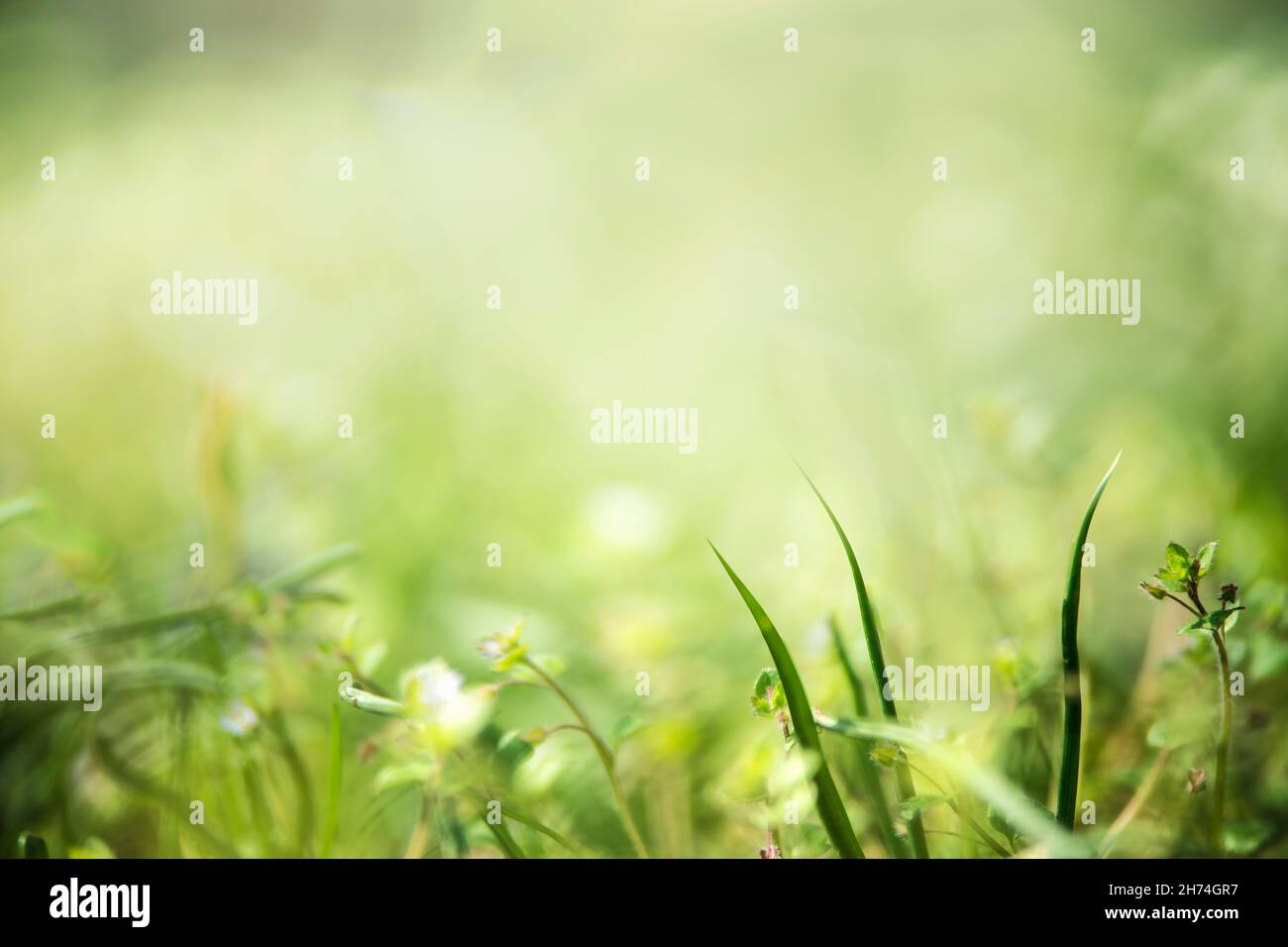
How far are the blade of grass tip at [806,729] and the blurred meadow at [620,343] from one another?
28 centimetres

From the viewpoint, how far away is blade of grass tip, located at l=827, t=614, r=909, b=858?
70cm

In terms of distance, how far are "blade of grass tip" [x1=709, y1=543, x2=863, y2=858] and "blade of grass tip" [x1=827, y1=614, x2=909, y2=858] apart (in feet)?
0.26

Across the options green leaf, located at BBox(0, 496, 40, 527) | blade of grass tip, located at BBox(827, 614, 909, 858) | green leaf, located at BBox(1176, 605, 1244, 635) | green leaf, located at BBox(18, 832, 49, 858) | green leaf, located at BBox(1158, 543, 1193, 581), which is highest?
green leaf, located at BBox(0, 496, 40, 527)

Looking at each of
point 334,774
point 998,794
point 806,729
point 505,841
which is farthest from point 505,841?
point 998,794

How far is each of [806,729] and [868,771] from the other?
0.15m

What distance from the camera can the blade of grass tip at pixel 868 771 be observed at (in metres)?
0.70

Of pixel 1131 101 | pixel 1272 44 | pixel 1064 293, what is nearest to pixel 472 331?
pixel 1064 293

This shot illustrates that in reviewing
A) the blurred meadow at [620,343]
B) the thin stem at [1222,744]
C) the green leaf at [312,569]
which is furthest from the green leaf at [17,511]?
the thin stem at [1222,744]

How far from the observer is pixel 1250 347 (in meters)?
1.12

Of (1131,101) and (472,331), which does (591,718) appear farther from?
(1131,101)

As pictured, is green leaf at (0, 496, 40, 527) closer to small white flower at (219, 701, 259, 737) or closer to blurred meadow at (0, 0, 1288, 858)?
blurred meadow at (0, 0, 1288, 858)

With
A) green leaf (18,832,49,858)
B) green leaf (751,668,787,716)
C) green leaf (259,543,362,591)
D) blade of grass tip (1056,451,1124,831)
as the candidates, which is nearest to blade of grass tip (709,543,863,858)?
green leaf (751,668,787,716)

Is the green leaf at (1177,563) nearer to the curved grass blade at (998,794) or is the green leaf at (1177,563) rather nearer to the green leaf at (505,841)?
the curved grass blade at (998,794)
